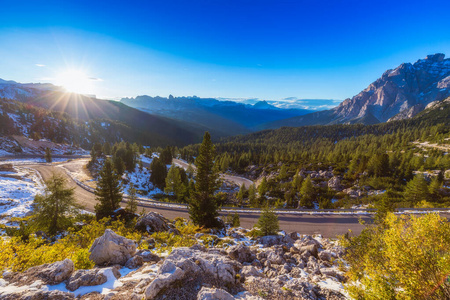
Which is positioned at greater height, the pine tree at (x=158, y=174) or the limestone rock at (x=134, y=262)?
the limestone rock at (x=134, y=262)

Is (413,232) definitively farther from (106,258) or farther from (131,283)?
(106,258)

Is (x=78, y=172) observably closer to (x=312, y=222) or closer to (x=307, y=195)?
(x=312, y=222)

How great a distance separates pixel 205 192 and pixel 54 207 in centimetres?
1535

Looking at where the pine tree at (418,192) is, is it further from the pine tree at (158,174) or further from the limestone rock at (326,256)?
the pine tree at (158,174)

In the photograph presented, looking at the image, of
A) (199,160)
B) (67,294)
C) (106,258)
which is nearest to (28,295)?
(67,294)

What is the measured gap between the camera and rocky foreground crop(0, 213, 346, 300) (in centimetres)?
634

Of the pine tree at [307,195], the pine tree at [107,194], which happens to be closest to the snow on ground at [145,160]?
the pine tree at [107,194]

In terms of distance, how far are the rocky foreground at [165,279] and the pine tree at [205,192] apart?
10.1m

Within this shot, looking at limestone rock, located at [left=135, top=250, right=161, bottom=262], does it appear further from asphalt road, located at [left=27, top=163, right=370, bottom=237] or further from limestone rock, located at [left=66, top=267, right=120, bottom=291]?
asphalt road, located at [left=27, top=163, right=370, bottom=237]

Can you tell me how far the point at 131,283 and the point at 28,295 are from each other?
3145 mm

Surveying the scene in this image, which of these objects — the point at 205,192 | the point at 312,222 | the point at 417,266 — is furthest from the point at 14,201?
the point at 312,222

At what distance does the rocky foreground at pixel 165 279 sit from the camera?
20.8ft

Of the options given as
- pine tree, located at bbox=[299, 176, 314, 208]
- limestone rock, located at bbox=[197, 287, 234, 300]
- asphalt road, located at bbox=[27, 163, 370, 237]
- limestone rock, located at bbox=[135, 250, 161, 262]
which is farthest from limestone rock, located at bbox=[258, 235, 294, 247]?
pine tree, located at bbox=[299, 176, 314, 208]

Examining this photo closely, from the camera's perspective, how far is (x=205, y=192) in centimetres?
2214
